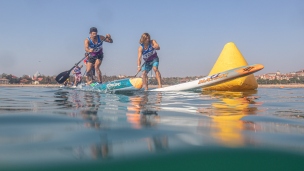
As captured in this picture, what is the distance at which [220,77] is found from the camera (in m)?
7.80

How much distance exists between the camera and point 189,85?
801 cm

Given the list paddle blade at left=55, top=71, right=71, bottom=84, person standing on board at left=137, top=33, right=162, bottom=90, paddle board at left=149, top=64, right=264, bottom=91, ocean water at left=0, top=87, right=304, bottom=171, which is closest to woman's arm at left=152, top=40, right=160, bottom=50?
person standing on board at left=137, top=33, right=162, bottom=90

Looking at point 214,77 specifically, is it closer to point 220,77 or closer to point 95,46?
point 220,77

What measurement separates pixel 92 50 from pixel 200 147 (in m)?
8.05

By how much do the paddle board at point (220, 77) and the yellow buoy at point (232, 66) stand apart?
0.84 meters

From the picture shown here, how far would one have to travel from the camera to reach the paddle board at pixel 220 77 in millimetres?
7590

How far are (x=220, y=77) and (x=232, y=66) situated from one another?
4.08 feet

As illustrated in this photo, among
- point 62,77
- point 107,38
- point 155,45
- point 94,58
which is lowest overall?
point 62,77

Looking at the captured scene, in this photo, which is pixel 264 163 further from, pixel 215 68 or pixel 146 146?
pixel 215 68

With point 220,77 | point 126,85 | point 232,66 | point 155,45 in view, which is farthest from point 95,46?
point 232,66

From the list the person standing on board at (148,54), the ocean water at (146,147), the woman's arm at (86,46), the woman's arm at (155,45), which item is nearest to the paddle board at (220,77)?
the person standing on board at (148,54)

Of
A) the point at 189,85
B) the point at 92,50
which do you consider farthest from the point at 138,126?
the point at 92,50

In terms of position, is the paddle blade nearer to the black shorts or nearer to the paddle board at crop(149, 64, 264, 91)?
the black shorts

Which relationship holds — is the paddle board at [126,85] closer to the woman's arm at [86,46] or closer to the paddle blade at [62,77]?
the woman's arm at [86,46]
